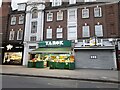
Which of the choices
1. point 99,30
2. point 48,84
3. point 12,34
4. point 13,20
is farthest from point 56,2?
point 48,84

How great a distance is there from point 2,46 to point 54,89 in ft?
74.6

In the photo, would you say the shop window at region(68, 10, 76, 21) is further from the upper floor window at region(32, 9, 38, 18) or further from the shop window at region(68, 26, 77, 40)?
the upper floor window at region(32, 9, 38, 18)

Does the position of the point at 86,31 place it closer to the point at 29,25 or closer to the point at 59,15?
the point at 59,15

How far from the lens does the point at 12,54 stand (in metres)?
27.0

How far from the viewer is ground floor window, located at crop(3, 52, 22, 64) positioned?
26.4 metres

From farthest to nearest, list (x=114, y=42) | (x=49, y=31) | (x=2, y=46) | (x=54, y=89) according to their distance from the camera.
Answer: (x=2, y=46) < (x=49, y=31) < (x=114, y=42) < (x=54, y=89)

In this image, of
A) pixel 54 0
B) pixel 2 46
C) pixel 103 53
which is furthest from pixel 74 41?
pixel 2 46

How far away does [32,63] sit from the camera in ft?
72.0

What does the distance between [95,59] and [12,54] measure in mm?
14635

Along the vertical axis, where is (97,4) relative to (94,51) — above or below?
above

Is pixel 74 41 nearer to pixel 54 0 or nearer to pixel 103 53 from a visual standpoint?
pixel 103 53

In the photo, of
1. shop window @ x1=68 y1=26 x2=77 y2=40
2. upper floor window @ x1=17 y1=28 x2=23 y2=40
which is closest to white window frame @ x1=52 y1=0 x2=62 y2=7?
shop window @ x1=68 y1=26 x2=77 y2=40

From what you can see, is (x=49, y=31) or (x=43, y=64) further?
(x=49, y=31)

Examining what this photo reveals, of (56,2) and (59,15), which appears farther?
(56,2)
